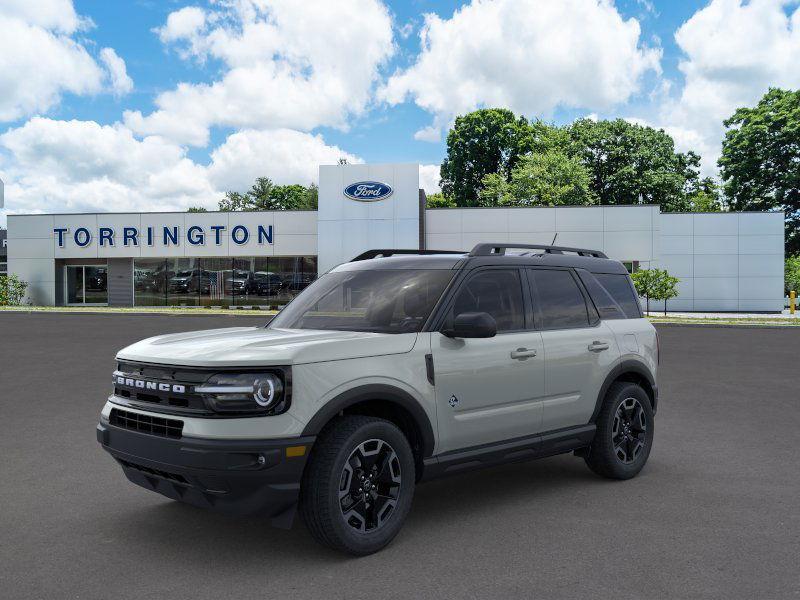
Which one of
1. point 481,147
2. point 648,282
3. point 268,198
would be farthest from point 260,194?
point 648,282

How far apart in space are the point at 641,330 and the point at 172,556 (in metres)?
4.24

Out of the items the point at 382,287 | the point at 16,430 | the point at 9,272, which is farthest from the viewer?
the point at 9,272

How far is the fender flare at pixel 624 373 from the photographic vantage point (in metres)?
5.82

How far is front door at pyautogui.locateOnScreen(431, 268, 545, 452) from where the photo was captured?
4.69 meters

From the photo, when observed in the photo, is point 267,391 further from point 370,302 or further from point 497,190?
point 497,190

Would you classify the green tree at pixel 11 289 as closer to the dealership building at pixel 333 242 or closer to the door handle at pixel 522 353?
the dealership building at pixel 333 242

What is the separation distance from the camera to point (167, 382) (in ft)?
13.7

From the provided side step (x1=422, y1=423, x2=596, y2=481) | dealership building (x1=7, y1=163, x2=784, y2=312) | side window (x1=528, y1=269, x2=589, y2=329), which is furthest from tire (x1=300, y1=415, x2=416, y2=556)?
dealership building (x1=7, y1=163, x2=784, y2=312)

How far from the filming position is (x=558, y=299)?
5.73 metres

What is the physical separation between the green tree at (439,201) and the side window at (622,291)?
63.4 m

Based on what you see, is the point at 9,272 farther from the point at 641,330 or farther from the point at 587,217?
the point at 641,330

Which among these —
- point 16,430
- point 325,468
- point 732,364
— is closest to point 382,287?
point 325,468

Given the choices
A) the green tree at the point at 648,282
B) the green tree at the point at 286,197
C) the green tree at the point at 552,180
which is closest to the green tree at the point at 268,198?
the green tree at the point at 286,197

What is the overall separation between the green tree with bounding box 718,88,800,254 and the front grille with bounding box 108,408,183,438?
49.9 m
